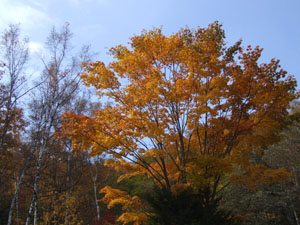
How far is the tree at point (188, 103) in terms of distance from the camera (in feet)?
20.3

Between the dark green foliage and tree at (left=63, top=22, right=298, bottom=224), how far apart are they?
13.9 inches

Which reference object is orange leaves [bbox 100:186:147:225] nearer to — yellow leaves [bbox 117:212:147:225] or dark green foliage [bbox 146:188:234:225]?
yellow leaves [bbox 117:212:147:225]

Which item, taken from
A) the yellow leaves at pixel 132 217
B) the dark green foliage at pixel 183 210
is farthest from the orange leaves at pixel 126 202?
the dark green foliage at pixel 183 210

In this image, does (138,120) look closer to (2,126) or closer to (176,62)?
(176,62)

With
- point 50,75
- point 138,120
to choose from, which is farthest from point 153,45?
point 50,75

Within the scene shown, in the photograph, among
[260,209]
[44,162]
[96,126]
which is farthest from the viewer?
[260,209]

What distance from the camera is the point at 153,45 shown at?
665cm

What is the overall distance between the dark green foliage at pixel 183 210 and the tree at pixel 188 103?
352 millimetres

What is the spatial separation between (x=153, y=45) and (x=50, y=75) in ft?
14.8

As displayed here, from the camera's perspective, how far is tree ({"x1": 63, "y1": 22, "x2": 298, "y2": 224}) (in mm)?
6195

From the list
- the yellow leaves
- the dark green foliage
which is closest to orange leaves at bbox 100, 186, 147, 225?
the yellow leaves

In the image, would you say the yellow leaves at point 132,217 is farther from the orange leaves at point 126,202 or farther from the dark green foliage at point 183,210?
the dark green foliage at point 183,210

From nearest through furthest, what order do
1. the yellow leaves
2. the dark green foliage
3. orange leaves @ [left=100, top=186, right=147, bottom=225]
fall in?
the dark green foliage < the yellow leaves < orange leaves @ [left=100, top=186, right=147, bottom=225]

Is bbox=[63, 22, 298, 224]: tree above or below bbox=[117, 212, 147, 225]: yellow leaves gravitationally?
above
